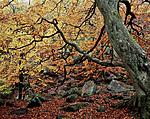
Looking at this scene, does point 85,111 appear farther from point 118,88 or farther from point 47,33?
point 118,88

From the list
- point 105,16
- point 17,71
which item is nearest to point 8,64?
point 17,71

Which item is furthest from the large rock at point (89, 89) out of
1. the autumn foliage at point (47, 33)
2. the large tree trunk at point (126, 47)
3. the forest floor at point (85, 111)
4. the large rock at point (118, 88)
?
the large tree trunk at point (126, 47)

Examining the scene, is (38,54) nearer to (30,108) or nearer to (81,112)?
(30,108)

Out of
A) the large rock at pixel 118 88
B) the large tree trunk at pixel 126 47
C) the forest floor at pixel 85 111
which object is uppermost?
the large tree trunk at pixel 126 47

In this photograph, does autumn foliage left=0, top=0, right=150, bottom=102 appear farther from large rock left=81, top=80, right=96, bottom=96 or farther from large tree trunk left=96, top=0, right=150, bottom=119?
large tree trunk left=96, top=0, right=150, bottom=119

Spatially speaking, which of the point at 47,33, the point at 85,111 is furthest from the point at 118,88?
the point at 47,33

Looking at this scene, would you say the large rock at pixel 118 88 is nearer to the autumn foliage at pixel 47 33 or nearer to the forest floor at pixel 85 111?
the forest floor at pixel 85 111

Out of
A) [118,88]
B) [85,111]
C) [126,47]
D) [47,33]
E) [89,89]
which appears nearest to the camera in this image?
[126,47]

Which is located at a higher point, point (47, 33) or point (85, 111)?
point (47, 33)

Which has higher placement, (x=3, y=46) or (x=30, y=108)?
(x=3, y=46)

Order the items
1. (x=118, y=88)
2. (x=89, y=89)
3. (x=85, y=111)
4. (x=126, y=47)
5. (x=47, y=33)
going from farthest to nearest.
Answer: (x=89, y=89), (x=118, y=88), (x=47, y=33), (x=85, y=111), (x=126, y=47)

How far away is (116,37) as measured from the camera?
19.7 feet

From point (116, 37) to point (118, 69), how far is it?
13.3 metres

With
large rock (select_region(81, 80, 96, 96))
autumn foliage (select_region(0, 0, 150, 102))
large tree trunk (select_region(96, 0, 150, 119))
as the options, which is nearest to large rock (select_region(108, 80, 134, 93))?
large rock (select_region(81, 80, 96, 96))
